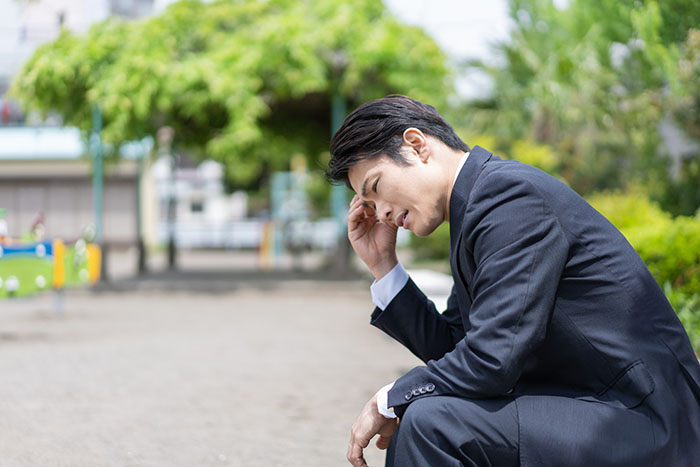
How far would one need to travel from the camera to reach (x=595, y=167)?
23.8 metres

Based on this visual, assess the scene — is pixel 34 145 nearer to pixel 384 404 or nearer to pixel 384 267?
pixel 384 267

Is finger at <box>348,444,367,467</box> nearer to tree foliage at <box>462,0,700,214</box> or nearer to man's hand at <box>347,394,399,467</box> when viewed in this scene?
man's hand at <box>347,394,399,467</box>

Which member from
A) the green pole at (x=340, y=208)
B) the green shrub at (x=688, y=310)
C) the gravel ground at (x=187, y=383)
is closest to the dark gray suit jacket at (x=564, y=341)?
the gravel ground at (x=187, y=383)

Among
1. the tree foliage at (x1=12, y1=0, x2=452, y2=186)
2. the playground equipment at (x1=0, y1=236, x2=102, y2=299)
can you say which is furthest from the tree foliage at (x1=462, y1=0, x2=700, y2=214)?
the playground equipment at (x1=0, y1=236, x2=102, y2=299)

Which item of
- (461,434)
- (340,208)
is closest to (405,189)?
(461,434)

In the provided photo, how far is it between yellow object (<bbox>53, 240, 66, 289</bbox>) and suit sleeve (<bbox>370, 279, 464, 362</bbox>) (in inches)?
340

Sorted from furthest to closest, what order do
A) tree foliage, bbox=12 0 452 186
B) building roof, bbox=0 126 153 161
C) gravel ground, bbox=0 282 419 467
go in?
building roof, bbox=0 126 153 161, tree foliage, bbox=12 0 452 186, gravel ground, bbox=0 282 419 467

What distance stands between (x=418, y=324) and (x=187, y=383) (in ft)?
13.9

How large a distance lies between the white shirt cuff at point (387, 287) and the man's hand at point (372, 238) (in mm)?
37

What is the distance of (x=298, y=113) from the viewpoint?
1847 cm

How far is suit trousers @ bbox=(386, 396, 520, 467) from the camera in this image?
1.82m

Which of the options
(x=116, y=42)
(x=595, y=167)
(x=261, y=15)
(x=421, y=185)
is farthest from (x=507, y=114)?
(x=421, y=185)

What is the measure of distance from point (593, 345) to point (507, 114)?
22.0 metres

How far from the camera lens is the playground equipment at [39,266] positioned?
870cm
